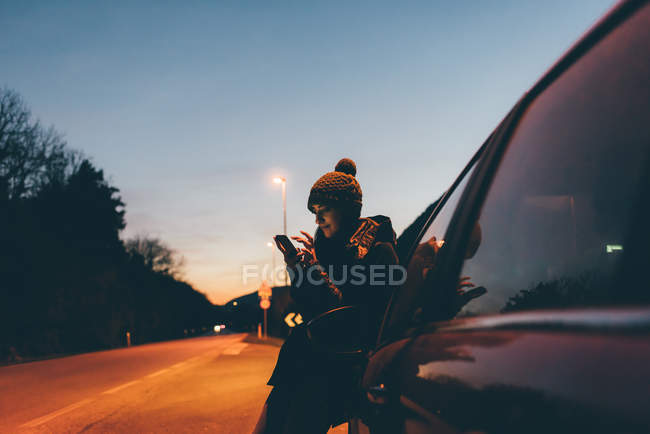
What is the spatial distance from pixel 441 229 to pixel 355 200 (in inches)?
31.8

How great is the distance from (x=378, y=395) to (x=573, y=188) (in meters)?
0.96

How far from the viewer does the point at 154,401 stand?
7.50 m

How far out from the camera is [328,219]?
7.84ft

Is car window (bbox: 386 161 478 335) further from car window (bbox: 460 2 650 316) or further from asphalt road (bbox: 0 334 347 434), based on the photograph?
asphalt road (bbox: 0 334 347 434)

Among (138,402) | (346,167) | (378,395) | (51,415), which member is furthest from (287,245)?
(138,402)

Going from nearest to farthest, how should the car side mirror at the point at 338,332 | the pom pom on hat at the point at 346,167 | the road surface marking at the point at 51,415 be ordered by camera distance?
1. the car side mirror at the point at 338,332
2. the pom pom on hat at the point at 346,167
3. the road surface marking at the point at 51,415

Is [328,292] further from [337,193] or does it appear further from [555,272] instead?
[555,272]

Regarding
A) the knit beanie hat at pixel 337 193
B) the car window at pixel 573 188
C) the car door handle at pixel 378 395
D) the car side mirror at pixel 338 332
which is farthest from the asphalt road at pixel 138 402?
the car window at pixel 573 188

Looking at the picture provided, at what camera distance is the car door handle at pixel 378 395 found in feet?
5.08

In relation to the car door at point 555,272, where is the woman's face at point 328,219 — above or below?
above

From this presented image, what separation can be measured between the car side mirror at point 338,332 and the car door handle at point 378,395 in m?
0.19

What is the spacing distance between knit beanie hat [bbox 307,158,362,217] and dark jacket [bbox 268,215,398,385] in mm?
113

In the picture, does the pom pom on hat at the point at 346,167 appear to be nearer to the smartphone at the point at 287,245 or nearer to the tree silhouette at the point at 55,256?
the smartphone at the point at 287,245

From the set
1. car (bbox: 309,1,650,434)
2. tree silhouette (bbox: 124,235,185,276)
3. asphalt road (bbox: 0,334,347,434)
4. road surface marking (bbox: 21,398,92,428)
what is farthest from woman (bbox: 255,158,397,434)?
tree silhouette (bbox: 124,235,185,276)
